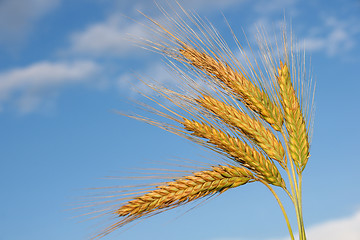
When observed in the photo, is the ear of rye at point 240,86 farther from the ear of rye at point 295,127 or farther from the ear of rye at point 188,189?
the ear of rye at point 188,189

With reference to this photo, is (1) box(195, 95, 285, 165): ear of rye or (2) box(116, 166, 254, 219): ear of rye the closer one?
(2) box(116, 166, 254, 219): ear of rye

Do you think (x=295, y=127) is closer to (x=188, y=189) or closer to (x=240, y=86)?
(x=240, y=86)

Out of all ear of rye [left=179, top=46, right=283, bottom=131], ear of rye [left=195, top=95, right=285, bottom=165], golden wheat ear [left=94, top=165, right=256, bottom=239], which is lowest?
golden wheat ear [left=94, top=165, right=256, bottom=239]

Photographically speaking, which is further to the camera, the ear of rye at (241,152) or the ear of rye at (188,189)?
the ear of rye at (241,152)

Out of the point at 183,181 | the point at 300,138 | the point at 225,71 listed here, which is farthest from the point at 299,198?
the point at 225,71

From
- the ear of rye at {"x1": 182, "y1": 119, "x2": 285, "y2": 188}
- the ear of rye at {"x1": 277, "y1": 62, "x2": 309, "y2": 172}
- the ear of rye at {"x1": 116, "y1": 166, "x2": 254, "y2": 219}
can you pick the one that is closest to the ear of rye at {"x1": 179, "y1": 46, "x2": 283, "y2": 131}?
the ear of rye at {"x1": 277, "y1": 62, "x2": 309, "y2": 172}

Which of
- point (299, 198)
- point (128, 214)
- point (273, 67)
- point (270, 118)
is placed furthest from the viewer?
point (273, 67)

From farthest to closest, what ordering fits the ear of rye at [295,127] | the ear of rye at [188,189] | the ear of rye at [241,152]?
the ear of rye at [295,127]
the ear of rye at [241,152]
the ear of rye at [188,189]

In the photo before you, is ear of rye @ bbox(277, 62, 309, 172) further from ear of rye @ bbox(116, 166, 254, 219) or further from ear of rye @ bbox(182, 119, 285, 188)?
ear of rye @ bbox(116, 166, 254, 219)

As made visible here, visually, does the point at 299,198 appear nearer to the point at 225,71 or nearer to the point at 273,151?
the point at 273,151

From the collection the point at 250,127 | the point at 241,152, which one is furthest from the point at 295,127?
→ the point at 241,152

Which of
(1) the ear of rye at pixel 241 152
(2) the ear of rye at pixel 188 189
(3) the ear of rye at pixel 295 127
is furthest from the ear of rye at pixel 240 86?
(2) the ear of rye at pixel 188 189
